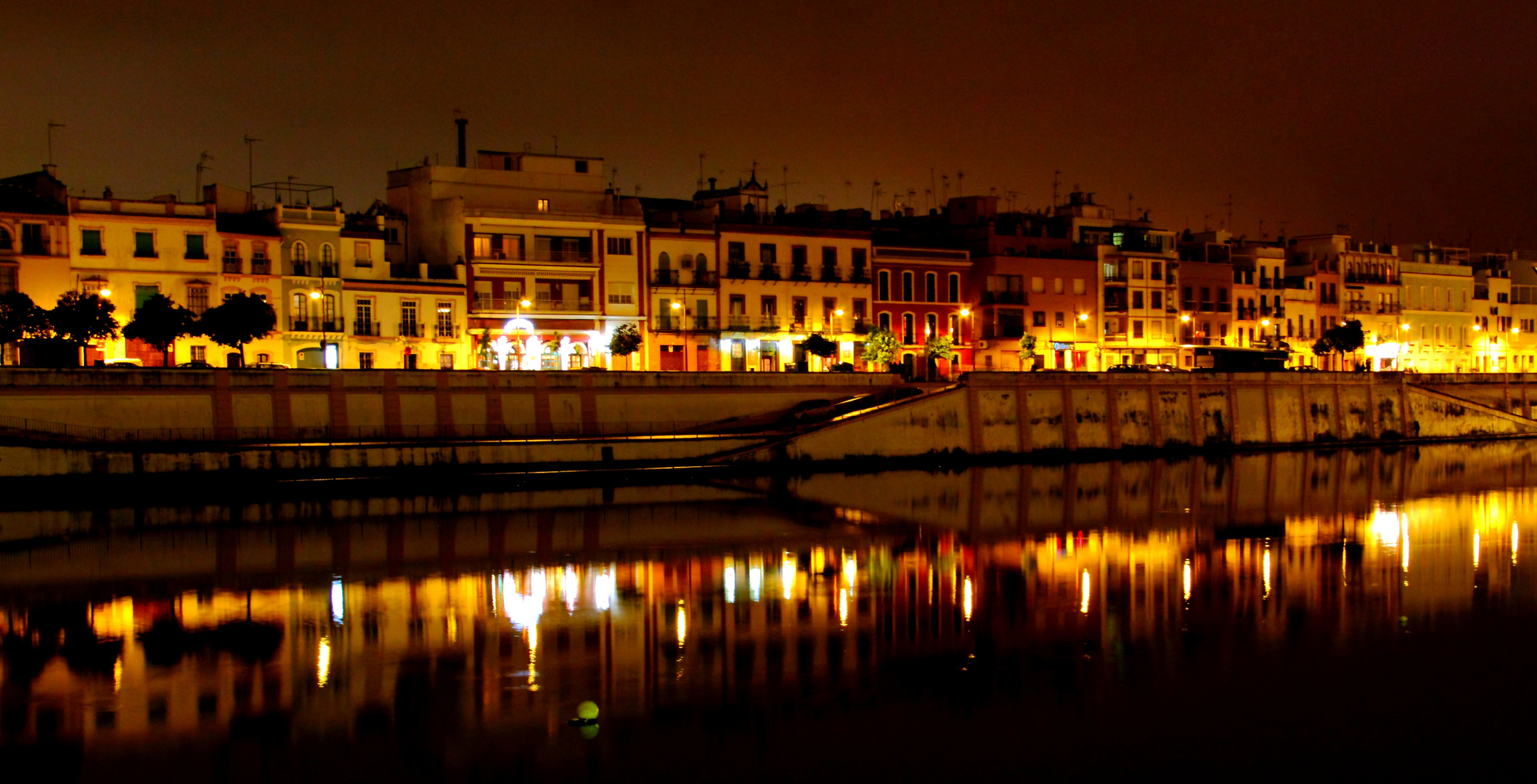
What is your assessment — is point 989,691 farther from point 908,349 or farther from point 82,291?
point 908,349

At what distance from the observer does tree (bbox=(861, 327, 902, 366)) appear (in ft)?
206

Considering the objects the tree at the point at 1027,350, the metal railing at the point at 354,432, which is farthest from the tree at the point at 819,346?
the tree at the point at 1027,350

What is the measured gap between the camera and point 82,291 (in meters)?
50.0

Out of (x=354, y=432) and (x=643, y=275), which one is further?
(x=643, y=275)

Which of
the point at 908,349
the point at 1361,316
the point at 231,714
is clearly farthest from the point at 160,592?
the point at 1361,316

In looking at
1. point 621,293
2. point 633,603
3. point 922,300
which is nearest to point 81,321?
point 621,293

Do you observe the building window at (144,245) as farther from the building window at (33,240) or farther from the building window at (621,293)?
the building window at (621,293)

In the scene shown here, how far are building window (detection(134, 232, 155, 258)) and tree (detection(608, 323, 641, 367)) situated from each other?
16855 mm

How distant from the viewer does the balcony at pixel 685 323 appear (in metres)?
61.8

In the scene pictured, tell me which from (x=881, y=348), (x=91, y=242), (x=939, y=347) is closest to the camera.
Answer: (x=91, y=242)

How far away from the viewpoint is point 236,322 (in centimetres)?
4900

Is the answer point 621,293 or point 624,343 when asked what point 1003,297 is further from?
point 624,343

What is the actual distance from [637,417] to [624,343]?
23.3 ft

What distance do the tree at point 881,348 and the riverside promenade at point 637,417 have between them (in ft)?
17.2
